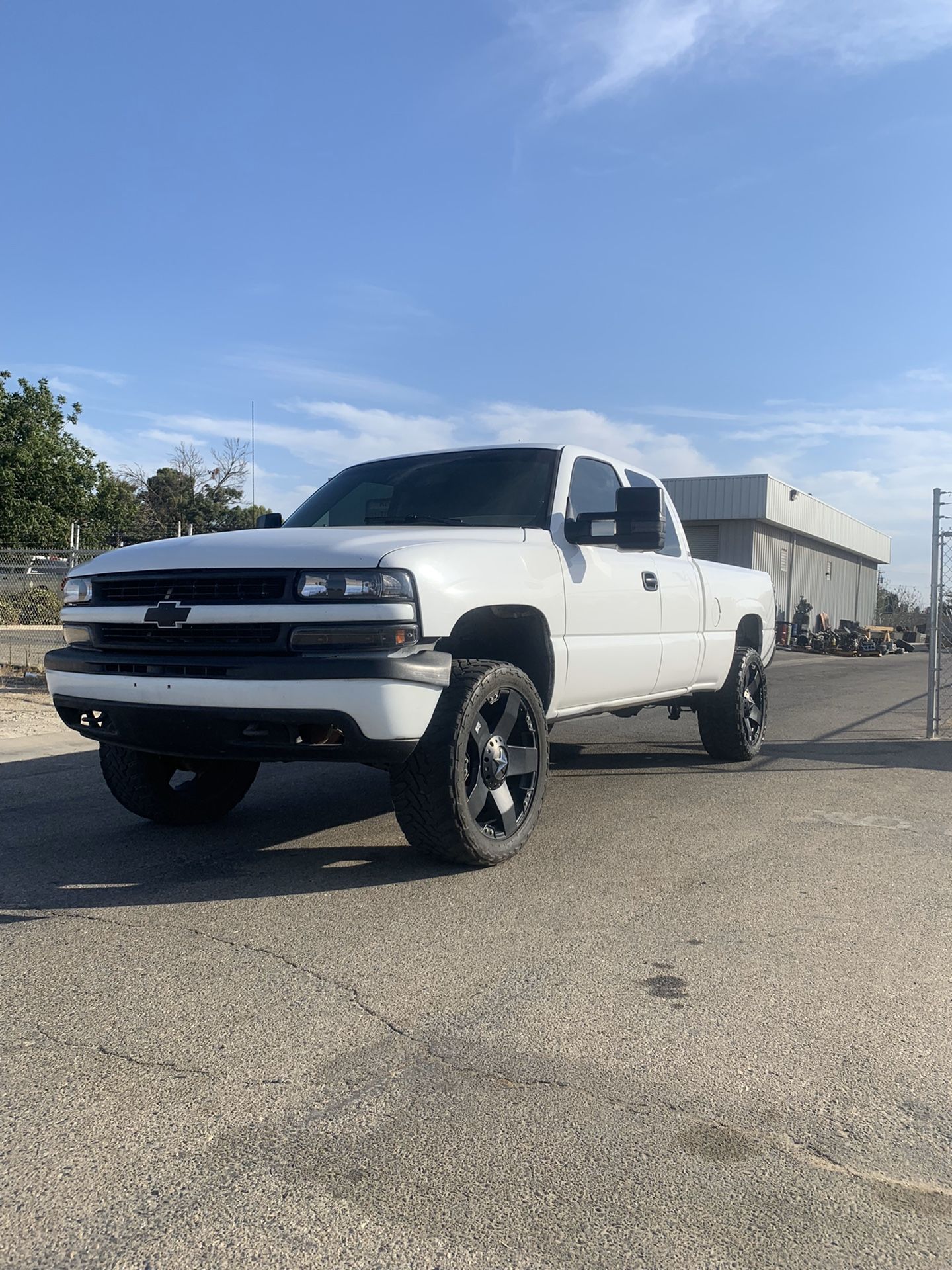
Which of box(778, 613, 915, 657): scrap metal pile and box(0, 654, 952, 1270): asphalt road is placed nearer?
box(0, 654, 952, 1270): asphalt road

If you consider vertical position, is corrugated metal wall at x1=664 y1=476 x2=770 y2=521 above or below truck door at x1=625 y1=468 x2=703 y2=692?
above

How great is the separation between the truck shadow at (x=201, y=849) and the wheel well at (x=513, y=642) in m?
1.00

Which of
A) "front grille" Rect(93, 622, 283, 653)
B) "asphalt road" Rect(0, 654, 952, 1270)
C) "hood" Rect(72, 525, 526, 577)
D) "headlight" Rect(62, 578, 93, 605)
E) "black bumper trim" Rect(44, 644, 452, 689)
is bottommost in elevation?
"asphalt road" Rect(0, 654, 952, 1270)

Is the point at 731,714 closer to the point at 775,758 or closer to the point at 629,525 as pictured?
the point at 775,758

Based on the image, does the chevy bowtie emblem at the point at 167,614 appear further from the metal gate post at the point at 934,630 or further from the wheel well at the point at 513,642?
the metal gate post at the point at 934,630

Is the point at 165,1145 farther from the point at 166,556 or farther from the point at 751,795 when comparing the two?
the point at 751,795

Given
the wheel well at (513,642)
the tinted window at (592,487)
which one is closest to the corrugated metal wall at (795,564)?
the tinted window at (592,487)

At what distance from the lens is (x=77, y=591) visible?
476cm

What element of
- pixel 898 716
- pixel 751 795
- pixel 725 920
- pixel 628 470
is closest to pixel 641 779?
pixel 751 795

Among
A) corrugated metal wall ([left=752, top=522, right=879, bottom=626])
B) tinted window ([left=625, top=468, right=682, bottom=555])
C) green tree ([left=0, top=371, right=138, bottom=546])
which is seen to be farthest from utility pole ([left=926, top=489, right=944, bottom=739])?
green tree ([left=0, top=371, right=138, bottom=546])

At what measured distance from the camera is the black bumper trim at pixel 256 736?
3.90 m

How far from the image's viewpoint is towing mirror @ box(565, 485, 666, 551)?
5113 mm

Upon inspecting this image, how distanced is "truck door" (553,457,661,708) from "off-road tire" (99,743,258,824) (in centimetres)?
178

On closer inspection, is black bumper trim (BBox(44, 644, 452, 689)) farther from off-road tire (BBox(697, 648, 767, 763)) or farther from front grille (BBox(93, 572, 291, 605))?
off-road tire (BBox(697, 648, 767, 763))
